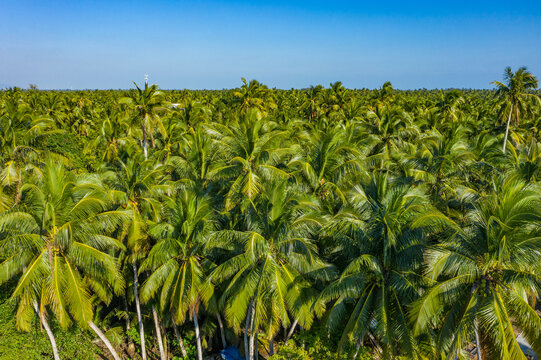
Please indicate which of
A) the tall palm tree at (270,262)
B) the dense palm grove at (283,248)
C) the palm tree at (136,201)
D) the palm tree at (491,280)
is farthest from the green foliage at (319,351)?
the palm tree at (136,201)

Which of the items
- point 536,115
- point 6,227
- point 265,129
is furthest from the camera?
point 536,115

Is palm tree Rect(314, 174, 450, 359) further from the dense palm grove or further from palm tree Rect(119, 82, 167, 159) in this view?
palm tree Rect(119, 82, 167, 159)

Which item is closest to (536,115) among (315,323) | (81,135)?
(315,323)

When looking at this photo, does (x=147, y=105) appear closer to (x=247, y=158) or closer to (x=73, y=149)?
(x=247, y=158)

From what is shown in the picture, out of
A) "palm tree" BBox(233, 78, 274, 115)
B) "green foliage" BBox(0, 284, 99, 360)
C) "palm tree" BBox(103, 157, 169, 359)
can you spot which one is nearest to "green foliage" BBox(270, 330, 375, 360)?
"palm tree" BBox(103, 157, 169, 359)

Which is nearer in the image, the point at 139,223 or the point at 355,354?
the point at 355,354

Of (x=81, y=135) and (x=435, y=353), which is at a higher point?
(x=81, y=135)

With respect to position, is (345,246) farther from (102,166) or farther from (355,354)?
(102,166)
